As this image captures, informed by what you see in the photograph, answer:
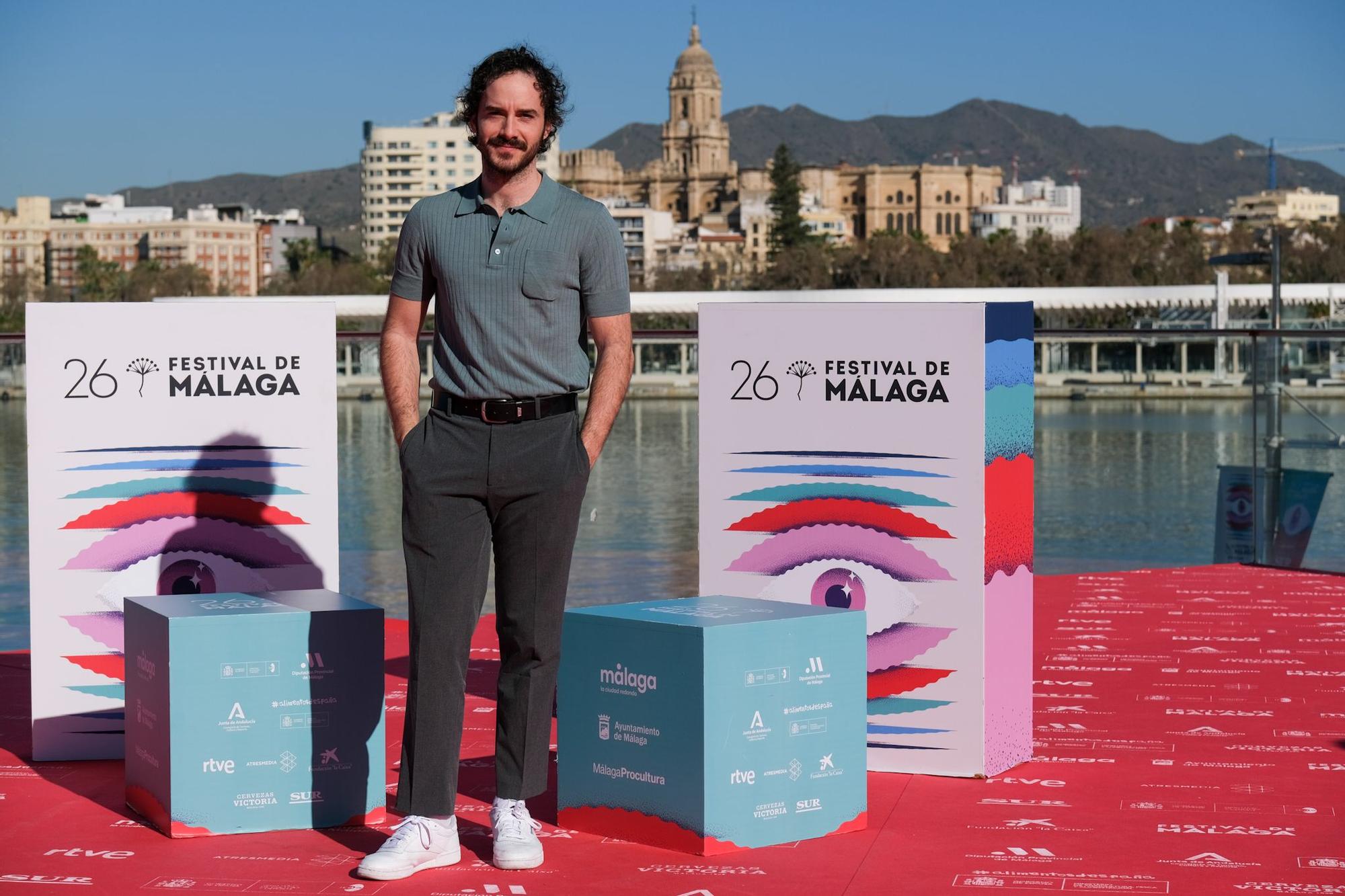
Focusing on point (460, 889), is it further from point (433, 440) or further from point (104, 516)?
point (104, 516)

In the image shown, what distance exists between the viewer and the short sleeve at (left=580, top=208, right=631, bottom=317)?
111 inches

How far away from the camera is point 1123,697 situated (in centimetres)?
438

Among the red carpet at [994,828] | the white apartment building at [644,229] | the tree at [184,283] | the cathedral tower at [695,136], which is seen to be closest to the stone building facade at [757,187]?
the cathedral tower at [695,136]

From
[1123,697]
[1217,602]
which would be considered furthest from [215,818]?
[1217,602]

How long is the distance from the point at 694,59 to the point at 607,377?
187m

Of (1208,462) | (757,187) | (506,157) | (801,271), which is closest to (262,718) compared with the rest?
(506,157)

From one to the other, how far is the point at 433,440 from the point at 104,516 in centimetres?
122

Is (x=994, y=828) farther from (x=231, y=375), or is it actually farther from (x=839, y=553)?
(x=231, y=375)

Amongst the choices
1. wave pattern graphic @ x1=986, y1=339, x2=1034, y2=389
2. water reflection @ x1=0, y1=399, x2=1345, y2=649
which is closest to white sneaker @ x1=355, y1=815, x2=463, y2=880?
wave pattern graphic @ x1=986, y1=339, x2=1034, y2=389

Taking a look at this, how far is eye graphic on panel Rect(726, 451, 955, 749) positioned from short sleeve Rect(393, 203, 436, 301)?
1.01 meters

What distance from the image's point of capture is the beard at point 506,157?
2762 millimetres

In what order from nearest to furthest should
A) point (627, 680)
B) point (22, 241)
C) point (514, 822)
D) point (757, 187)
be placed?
point (514, 822) → point (627, 680) → point (22, 241) → point (757, 187)

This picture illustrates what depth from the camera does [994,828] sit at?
9.99ft

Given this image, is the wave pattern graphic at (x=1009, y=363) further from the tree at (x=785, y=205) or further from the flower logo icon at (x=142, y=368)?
the tree at (x=785, y=205)
